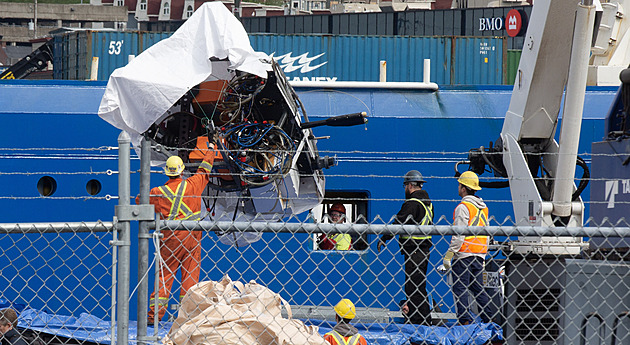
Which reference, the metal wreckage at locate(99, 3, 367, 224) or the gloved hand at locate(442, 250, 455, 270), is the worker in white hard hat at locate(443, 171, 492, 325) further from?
the metal wreckage at locate(99, 3, 367, 224)

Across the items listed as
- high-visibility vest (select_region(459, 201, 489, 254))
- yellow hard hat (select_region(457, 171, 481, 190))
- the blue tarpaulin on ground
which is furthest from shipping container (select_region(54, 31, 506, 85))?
the blue tarpaulin on ground

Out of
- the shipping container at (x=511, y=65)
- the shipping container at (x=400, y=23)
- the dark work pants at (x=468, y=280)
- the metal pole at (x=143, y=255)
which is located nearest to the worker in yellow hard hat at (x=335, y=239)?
the dark work pants at (x=468, y=280)

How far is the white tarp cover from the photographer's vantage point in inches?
291

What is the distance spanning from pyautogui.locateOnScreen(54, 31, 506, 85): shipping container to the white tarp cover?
7780mm

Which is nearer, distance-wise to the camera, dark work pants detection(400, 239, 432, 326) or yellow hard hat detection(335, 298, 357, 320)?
yellow hard hat detection(335, 298, 357, 320)

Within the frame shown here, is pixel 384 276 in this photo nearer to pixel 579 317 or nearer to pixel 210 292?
pixel 210 292

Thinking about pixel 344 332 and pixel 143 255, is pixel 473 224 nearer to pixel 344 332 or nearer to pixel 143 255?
pixel 344 332

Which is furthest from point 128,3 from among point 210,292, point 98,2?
point 210,292

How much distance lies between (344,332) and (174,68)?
10.6ft

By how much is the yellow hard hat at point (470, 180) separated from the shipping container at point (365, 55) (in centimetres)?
764

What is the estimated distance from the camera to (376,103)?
11.1 meters

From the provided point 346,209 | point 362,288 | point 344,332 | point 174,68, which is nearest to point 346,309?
point 344,332

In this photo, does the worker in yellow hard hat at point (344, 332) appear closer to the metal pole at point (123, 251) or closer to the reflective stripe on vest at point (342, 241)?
the metal pole at point (123, 251)

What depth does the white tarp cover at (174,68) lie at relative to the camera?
7.38m
